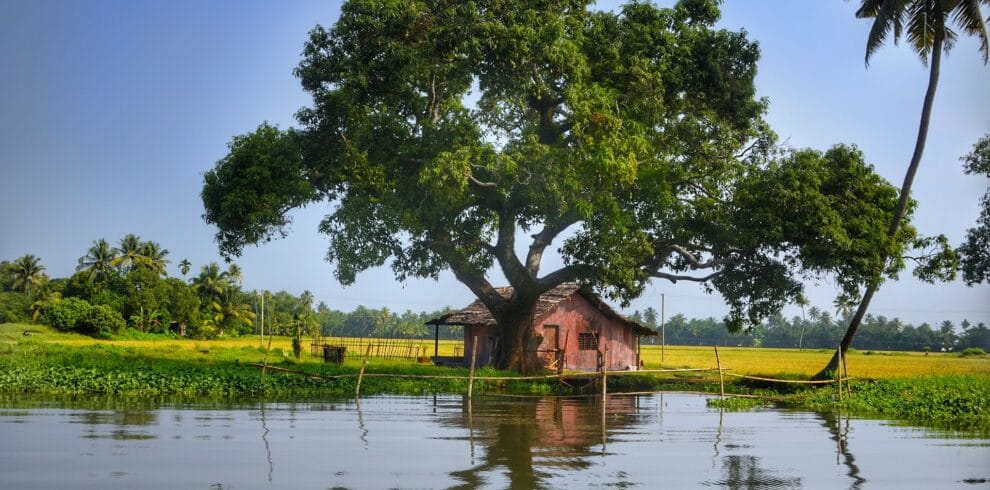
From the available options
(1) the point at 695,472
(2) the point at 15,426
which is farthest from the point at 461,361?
(1) the point at 695,472

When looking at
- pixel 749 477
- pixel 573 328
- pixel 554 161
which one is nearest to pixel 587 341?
pixel 573 328

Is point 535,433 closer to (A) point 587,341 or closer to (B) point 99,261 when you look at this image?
(A) point 587,341

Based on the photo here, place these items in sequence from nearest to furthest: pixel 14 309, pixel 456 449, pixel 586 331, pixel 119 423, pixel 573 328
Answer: pixel 456 449
pixel 119 423
pixel 573 328
pixel 586 331
pixel 14 309

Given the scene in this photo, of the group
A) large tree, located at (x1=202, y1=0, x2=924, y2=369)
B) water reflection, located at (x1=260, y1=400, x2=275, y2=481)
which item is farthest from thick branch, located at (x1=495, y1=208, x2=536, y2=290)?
water reflection, located at (x1=260, y1=400, x2=275, y2=481)

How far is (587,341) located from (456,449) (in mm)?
26482

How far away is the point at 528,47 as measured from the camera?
A: 26.8 m

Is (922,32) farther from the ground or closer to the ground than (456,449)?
farther from the ground

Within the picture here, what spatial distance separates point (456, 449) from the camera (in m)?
15.5

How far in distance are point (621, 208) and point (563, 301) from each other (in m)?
10.5

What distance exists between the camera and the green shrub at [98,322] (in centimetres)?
6194

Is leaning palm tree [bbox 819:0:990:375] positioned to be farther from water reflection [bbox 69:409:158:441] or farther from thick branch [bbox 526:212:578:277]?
water reflection [bbox 69:409:158:441]

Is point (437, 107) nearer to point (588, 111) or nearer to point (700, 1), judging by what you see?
point (588, 111)

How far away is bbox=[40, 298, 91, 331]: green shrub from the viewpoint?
6069 cm

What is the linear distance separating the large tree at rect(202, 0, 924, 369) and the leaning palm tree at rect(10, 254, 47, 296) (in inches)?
2500
